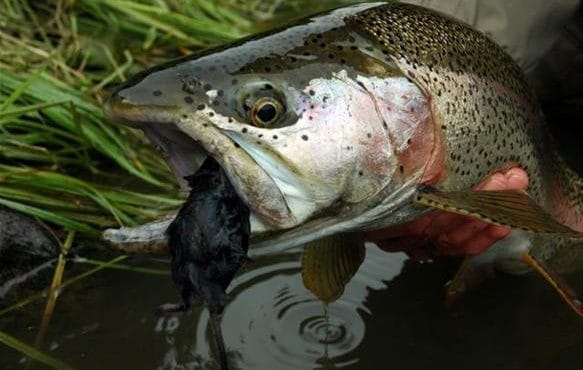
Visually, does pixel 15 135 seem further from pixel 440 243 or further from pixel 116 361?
pixel 440 243

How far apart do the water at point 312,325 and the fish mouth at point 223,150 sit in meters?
0.79

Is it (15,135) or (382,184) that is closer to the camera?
(382,184)

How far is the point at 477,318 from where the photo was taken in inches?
104

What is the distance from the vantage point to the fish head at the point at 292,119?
1640 millimetres

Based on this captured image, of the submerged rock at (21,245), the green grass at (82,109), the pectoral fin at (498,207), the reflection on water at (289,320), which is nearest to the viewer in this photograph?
the pectoral fin at (498,207)

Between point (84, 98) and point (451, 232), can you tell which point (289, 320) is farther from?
point (84, 98)

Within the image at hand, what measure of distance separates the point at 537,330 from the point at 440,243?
47cm

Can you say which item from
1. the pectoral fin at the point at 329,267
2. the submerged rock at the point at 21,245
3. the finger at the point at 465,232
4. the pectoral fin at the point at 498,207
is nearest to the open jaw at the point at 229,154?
the pectoral fin at the point at 498,207

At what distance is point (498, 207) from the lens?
6.26 feet

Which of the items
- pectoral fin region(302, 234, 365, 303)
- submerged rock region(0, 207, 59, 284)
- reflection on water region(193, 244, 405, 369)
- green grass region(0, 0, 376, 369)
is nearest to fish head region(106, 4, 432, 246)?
pectoral fin region(302, 234, 365, 303)

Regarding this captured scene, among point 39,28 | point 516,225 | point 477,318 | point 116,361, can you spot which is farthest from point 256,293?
point 39,28

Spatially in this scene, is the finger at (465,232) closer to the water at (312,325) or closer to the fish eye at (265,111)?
the water at (312,325)

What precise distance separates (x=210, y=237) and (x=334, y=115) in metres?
0.35

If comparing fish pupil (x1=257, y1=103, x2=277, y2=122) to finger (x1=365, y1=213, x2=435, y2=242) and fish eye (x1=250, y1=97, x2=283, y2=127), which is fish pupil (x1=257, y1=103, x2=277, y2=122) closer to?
fish eye (x1=250, y1=97, x2=283, y2=127)
